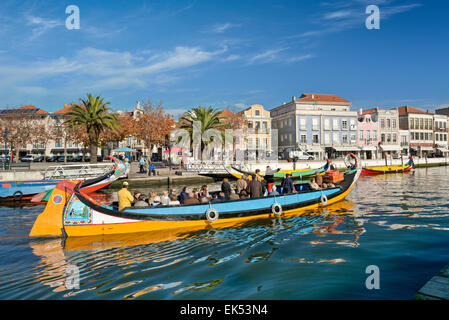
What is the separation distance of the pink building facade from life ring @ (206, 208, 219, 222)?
59532 mm

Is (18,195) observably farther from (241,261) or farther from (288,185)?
(241,261)

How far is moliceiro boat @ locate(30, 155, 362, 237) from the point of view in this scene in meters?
10.8

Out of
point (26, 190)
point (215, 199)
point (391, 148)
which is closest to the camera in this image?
point (215, 199)

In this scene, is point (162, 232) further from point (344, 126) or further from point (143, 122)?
point (344, 126)

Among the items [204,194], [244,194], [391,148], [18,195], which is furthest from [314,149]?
[18,195]

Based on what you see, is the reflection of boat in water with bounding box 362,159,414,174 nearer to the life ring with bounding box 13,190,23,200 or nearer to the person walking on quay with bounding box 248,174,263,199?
the person walking on quay with bounding box 248,174,263,199

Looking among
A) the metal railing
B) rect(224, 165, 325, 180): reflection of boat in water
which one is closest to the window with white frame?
rect(224, 165, 325, 180): reflection of boat in water

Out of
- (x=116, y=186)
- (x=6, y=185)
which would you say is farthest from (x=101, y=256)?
(x=116, y=186)

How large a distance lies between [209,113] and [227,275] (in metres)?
32.1

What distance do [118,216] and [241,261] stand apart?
507cm

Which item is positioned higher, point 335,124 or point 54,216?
point 335,124

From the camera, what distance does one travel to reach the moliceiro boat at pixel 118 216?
35.6 ft

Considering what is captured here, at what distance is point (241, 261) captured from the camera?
340 inches

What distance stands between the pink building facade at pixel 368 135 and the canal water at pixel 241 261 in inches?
2176
